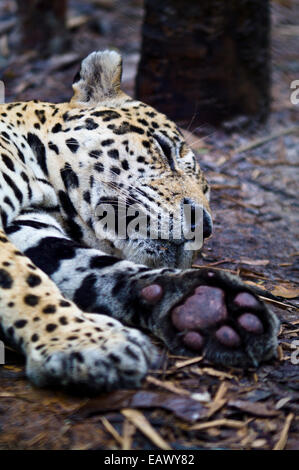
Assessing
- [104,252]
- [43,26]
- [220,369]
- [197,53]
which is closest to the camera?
[220,369]

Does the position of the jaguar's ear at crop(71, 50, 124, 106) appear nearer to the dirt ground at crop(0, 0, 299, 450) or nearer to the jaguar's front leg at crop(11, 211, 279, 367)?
the dirt ground at crop(0, 0, 299, 450)

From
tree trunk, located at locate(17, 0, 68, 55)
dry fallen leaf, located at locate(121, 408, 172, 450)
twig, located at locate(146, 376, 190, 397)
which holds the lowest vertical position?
dry fallen leaf, located at locate(121, 408, 172, 450)

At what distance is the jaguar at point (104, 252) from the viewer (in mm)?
2590

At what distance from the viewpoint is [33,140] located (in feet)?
12.5

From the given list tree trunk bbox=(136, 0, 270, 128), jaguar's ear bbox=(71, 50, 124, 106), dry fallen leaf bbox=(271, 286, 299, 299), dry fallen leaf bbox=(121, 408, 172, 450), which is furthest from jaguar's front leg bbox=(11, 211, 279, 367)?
tree trunk bbox=(136, 0, 270, 128)

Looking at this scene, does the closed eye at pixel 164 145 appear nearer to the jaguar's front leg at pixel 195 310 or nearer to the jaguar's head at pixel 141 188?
the jaguar's head at pixel 141 188

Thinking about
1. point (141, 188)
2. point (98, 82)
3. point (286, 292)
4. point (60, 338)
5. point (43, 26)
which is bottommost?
point (286, 292)

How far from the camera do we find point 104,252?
147 inches

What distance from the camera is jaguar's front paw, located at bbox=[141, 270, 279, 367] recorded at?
2.62 metres

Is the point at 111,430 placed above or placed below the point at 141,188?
below

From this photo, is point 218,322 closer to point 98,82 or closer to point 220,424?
point 220,424

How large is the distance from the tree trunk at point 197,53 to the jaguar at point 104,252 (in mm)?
2467

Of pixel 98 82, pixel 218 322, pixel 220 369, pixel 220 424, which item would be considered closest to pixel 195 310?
pixel 218 322

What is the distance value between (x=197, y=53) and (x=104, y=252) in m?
3.43
